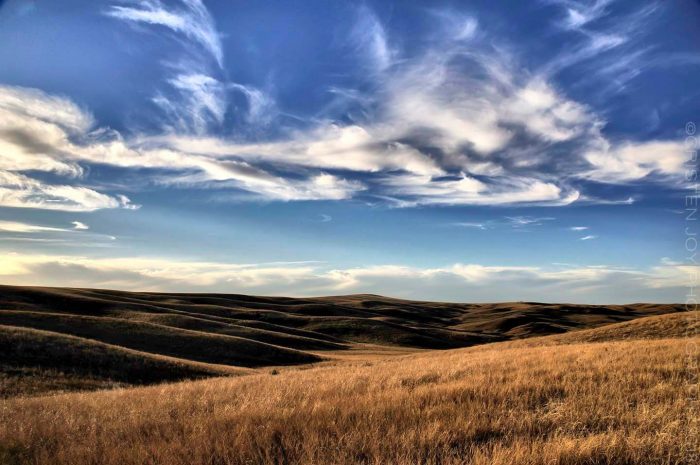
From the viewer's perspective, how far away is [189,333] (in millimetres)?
47562

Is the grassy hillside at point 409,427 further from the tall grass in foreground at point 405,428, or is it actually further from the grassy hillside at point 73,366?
the grassy hillside at point 73,366

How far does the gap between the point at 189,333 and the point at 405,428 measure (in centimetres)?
4668

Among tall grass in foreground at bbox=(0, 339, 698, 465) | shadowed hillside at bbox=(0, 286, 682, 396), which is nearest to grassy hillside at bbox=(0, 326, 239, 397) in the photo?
shadowed hillside at bbox=(0, 286, 682, 396)

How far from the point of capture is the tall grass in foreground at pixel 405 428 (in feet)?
14.7

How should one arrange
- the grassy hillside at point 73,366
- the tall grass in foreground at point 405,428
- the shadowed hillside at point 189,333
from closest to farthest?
the tall grass in foreground at point 405,428 < the grassy hillside at point 73,366 < the shadowed hillside at point 189,333

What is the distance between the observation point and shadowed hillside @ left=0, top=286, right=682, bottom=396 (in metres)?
28.7

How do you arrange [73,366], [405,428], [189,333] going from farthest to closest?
[189,333] → [73,366] → [405,428]

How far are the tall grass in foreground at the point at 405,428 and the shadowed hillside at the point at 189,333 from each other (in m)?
20.0

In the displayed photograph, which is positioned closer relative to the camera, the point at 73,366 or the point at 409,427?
the point at 409,427

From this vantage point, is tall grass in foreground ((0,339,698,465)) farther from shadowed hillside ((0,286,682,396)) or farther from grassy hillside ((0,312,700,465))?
shadowed hillside ((0,286,682,396))

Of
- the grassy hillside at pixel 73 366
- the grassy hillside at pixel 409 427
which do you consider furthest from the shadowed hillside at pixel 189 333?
the grassy hillside at pixel 409 427

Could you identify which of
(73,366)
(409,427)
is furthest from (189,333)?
(409,427)

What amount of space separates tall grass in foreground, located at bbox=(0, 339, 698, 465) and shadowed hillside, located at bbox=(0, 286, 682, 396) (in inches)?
788

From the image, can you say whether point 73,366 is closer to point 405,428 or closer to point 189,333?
point 189,333
